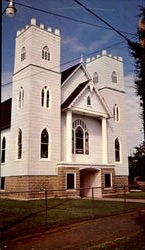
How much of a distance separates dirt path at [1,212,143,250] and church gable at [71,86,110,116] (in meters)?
16.8

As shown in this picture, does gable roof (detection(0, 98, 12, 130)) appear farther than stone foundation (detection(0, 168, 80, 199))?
Yes

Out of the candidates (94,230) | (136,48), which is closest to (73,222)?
(94,230)

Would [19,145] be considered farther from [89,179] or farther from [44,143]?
[89,179]

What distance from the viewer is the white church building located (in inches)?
1015

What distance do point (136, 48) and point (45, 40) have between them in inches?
681

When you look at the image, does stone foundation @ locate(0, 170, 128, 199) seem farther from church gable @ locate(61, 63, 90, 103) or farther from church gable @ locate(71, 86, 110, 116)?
church gable @ locate(61, 63, 90, 103)

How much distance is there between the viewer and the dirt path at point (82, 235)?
29.1 feet

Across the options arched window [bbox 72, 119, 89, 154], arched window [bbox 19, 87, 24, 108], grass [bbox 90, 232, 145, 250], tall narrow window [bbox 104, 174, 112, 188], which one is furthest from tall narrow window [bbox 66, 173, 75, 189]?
grass [bbox 90, 232, 145, 250]

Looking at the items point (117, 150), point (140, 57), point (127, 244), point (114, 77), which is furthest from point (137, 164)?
point (127, 244)

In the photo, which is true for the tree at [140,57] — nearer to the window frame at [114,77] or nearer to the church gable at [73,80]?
the church gable at [73,80]

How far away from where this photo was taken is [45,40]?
1115 inches

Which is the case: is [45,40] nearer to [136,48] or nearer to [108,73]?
[108,73]

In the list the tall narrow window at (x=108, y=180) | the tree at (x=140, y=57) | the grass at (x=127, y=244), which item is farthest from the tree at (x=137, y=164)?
the grass at (x=127, y=244)

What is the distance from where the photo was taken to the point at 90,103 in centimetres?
3016
